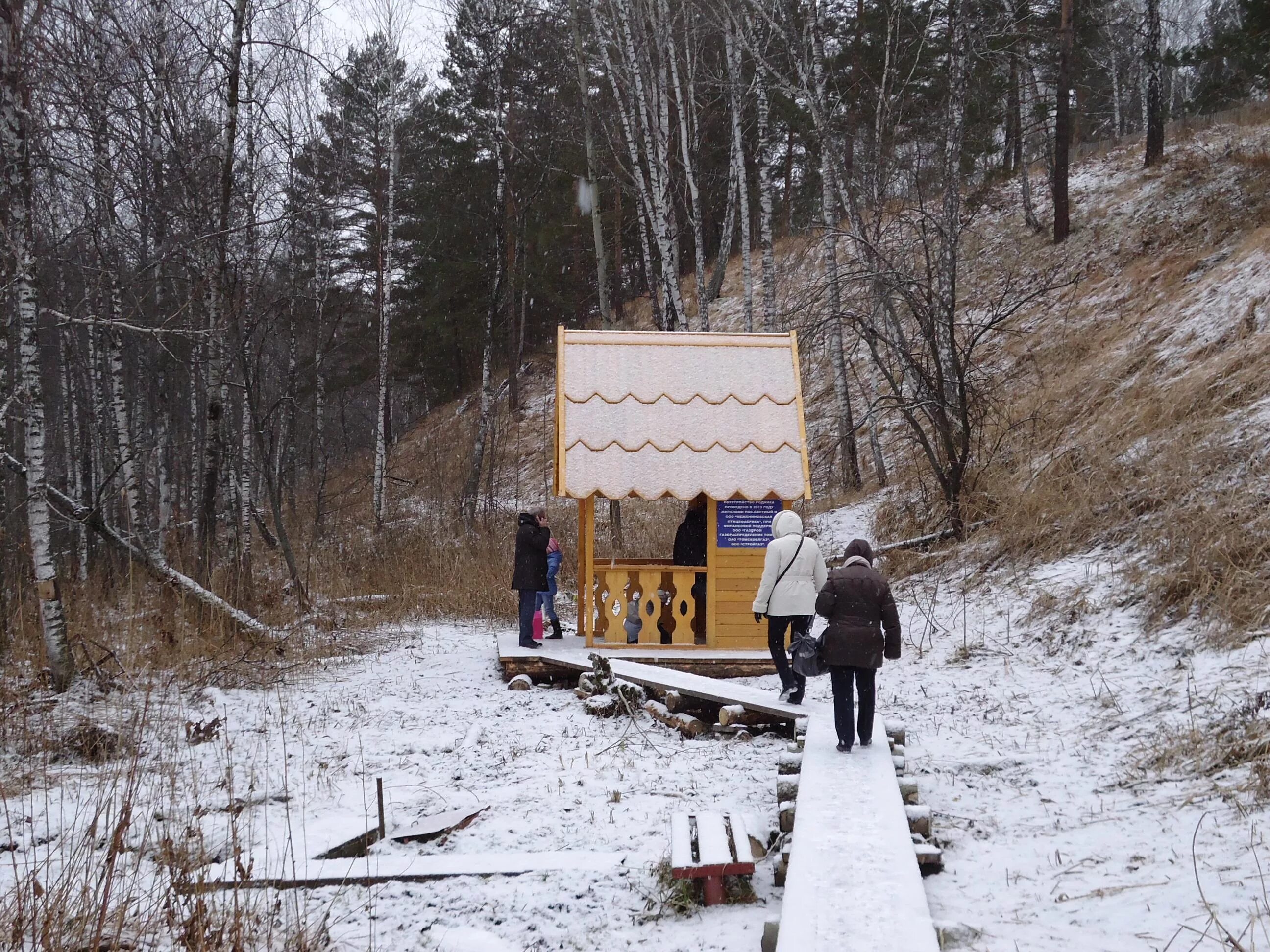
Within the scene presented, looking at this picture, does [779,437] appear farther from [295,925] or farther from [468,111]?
[468,111]

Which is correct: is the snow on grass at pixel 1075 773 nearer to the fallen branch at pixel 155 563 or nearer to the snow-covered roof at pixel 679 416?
the snow-covered roof at pixel 679 416

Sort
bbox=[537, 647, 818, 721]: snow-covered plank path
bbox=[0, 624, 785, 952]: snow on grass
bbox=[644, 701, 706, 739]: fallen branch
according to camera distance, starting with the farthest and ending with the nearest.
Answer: bbox=[644, 701, 706, 739]: fallen branch, bbox=[537, 647, 818, 721]: snow-covered plank path, bbox=[0, 624, 785, 952]: snow on grass

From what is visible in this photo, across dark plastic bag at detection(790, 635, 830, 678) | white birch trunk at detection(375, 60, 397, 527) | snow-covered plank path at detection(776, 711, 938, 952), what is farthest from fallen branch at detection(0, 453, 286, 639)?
white birch trunk at detection(375, 60, 397, 527)

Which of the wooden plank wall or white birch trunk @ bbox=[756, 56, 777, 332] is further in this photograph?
white birch trunk @ bbox=[756, 56, 777, 332]

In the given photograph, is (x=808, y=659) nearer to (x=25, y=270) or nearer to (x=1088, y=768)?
(x=1088, y=768)

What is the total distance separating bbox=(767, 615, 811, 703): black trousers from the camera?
827cm

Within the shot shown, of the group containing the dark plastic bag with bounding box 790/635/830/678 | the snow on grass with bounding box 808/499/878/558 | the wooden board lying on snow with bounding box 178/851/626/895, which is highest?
the snow on grass with bounding box 808/499/878/558

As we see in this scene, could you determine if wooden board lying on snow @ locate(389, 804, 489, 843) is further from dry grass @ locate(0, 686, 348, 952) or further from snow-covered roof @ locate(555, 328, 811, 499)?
snow-covered roof @ locate(555, 328, 811, 499)

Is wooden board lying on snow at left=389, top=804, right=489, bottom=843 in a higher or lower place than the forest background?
lower

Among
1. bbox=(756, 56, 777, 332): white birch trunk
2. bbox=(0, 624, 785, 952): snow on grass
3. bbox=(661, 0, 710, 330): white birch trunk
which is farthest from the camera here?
bbox=(661, 0, 710, 330): white birch trunk

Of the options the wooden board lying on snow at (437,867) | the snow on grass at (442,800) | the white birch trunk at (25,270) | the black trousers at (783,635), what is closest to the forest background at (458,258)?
the white birch trunk at (25,270)

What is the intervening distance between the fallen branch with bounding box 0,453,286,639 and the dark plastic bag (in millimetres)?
6260

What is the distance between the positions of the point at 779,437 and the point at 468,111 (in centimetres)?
1888

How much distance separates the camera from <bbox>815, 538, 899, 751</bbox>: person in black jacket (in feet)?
21.1
